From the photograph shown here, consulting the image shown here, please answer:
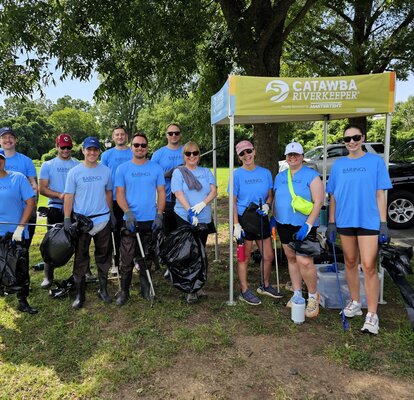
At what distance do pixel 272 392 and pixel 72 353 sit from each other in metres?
1.73

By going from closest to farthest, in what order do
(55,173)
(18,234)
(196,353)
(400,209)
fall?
(196,353) < (18,234) < (55,173) < (400,209)

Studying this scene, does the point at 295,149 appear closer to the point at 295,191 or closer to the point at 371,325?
the point at 295,191

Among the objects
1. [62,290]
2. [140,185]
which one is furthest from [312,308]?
[62,290]

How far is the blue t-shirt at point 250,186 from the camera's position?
4035 mm

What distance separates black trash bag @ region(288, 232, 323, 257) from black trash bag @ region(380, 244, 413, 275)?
0.57 metres

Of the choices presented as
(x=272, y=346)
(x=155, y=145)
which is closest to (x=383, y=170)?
(x=272, y=346)

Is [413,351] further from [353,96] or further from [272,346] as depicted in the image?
[353,96]

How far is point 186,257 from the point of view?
395 cm

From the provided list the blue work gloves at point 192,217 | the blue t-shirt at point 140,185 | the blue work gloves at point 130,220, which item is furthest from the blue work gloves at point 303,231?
the blue work gloves at point 130,220

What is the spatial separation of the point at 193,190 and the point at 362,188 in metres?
1.69

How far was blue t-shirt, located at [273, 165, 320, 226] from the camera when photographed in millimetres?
3625

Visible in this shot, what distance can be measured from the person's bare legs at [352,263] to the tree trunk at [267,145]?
4.14m

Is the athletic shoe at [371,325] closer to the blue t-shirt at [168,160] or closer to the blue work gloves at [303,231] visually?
the blue work gloves at [303,231]

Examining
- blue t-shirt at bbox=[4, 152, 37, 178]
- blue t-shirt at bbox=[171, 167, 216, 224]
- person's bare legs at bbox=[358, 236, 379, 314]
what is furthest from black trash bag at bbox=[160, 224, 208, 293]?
blue t-shirt at bbox=[4, 152, 37, 178]
